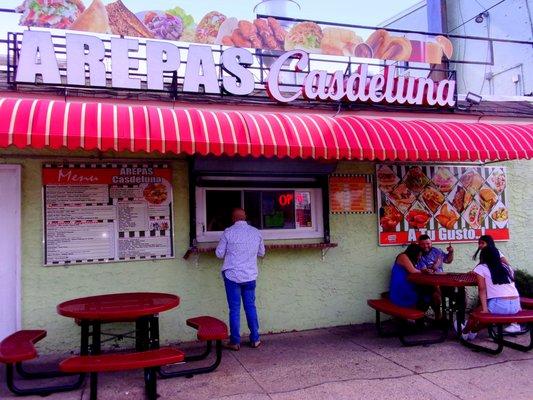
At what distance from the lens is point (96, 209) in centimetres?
577

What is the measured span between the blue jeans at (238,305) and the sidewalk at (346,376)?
0.20 m

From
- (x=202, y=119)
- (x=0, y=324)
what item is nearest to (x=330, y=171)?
(x=202, y=119)

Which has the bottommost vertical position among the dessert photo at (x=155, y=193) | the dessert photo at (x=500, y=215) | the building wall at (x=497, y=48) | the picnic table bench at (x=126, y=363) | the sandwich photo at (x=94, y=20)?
the picnic table bench at (x=126, y=363)

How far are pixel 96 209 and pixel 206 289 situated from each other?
170 centimetres

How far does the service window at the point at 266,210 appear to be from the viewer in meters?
6.28

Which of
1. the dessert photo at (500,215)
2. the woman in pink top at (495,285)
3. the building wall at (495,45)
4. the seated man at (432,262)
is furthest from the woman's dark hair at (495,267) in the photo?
the building wall at (495,45)

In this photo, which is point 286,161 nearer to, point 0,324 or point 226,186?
point 226,186

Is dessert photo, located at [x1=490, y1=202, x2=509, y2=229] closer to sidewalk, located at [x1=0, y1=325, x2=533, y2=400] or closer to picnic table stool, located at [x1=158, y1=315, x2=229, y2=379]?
sidewalk, located at [x1=0, y1=325, x2=533, y2=400]

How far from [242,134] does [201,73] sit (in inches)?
73.1

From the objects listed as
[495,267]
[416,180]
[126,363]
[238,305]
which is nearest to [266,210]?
[238,305]

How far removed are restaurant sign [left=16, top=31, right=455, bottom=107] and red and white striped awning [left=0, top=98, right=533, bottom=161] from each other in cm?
100

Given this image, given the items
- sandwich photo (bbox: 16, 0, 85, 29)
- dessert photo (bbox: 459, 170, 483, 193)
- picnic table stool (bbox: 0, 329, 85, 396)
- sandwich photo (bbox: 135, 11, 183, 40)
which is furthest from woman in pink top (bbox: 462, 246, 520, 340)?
sandwich photo (bbox: 16, 0, 85, 29)

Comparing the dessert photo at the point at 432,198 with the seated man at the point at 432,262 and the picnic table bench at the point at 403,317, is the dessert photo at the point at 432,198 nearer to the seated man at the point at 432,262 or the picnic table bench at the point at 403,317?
the seated man at the point at 432,262

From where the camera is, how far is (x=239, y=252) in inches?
223
